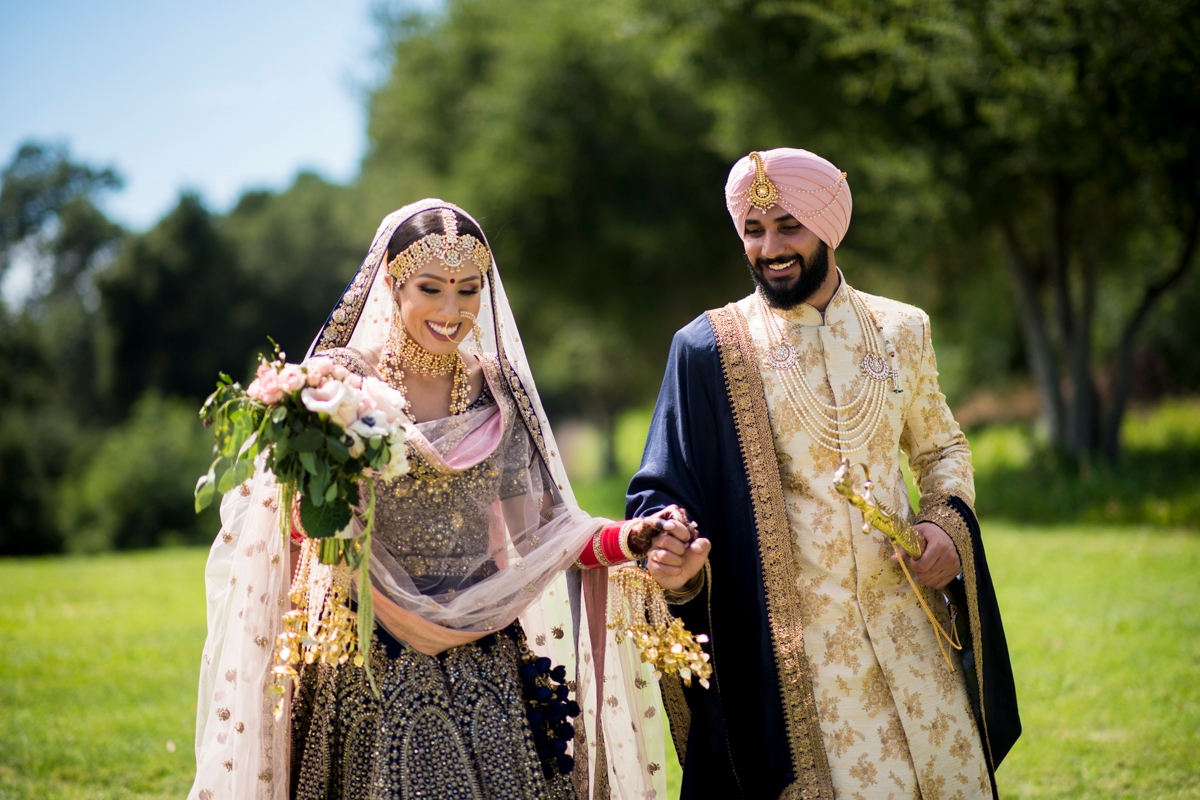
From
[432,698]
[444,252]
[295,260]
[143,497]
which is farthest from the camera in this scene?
[295,260]

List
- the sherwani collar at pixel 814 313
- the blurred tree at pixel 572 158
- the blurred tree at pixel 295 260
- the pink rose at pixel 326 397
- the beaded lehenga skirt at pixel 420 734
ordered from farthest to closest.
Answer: the blurred tree at pixel 295 260
the blurred tree at pixel 572 158
the sherwani collar at pixel 814 313
the beaded lehenga skirt at pixel 420 734
the pink rose at pixel 326 397

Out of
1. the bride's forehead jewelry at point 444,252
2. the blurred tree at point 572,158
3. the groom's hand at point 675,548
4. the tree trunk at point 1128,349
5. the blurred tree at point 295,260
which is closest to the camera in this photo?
the groom's hand at point 675,548

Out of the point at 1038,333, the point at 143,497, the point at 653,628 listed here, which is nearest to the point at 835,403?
the point at 653,628

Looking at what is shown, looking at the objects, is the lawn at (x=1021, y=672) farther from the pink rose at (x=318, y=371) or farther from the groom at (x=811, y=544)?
the pink rose at (x=318, y=371)

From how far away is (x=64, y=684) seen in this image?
6.01 meters

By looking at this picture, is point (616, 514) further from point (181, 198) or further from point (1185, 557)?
point (181, 198)

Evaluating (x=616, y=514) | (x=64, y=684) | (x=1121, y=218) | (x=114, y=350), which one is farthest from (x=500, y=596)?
(x=114, y=350)

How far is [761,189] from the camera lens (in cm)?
310

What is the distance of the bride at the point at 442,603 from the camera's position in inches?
110

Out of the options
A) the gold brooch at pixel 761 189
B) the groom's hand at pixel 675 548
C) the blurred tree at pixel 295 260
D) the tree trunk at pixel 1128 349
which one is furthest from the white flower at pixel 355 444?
the blurred tree at pixel 295 260

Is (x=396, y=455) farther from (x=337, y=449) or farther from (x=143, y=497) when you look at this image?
(x=143, y=497)

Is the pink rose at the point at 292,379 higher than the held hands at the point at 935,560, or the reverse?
the pink rose at the point at 292,379

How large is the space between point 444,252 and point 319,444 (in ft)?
2.35

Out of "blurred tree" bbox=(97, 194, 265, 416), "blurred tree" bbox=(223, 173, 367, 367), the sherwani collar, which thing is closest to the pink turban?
the sherwani collar
